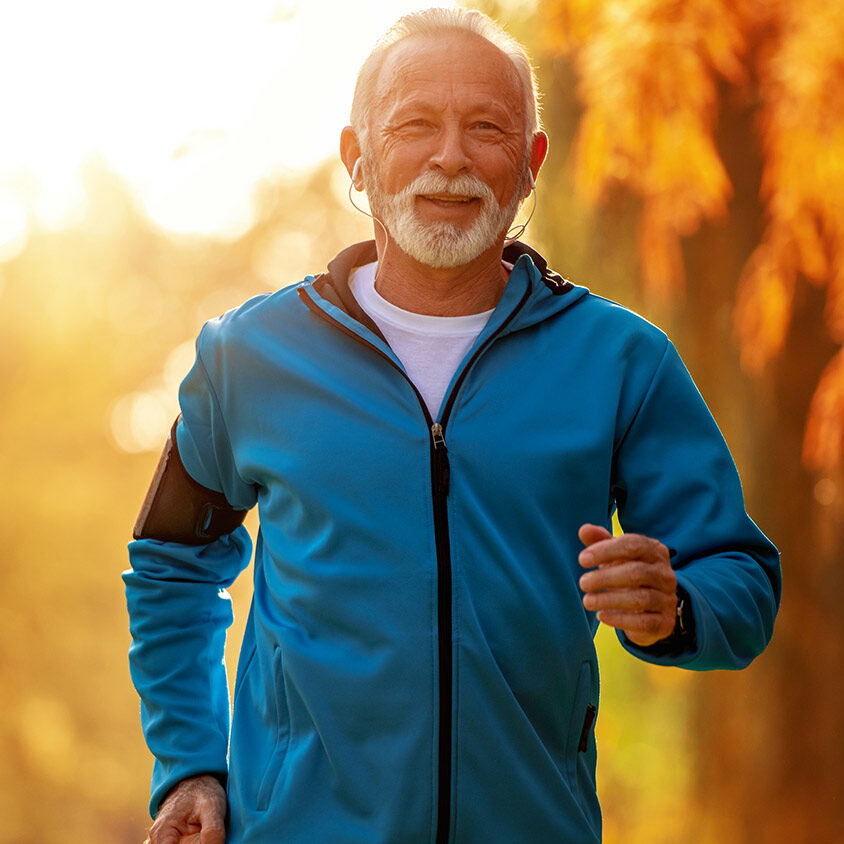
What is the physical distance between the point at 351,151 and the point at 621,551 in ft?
3.51

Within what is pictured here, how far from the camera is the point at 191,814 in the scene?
192 cm

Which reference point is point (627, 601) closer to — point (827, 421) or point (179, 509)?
point (179, 509)

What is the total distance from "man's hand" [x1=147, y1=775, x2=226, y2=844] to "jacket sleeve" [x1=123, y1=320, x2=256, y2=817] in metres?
0.03

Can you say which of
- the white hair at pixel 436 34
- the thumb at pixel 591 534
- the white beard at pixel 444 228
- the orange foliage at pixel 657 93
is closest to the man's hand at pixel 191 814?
the thumb at pixel 591 534

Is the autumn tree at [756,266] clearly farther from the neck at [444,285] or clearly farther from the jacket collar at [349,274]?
the neck at [444,285]

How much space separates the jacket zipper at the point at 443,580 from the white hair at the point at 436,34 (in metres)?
0.50

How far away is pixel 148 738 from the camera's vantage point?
201 cm

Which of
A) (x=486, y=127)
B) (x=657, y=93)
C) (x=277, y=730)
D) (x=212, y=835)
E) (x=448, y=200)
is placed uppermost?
(x=657, y=93)

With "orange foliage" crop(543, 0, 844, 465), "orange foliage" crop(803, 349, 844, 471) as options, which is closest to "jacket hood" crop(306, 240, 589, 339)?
"orange foliage" crop(543, 0, 844, 465)

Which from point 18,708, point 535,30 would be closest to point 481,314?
point 535,30

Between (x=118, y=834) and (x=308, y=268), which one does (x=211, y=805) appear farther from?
(x=118, y=834)

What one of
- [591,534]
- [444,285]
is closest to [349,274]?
[444,285]

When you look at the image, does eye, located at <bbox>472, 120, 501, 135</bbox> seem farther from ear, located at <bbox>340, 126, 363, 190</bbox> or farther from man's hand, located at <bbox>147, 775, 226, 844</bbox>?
man's hand, located at <bbox>147, 775, 226, 844</bbox>

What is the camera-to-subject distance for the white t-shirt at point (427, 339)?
1943 millimetres
